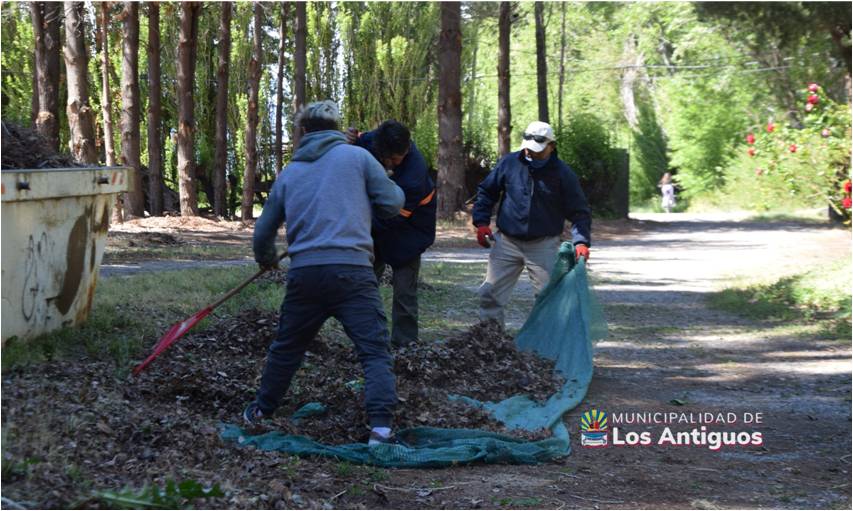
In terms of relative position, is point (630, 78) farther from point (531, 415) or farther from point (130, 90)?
point (531, 415)

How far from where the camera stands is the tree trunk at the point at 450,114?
26.8 m

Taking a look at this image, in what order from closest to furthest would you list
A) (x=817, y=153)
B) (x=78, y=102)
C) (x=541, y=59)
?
1. (x=817, y=153)
2. (x=78, y=102)
3. (x=541, y=59)

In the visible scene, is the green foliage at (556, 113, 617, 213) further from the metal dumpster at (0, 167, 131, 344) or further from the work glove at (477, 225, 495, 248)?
the metal dumpster at (0, 167, 131, 344)

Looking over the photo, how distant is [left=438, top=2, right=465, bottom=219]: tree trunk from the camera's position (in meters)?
26.8

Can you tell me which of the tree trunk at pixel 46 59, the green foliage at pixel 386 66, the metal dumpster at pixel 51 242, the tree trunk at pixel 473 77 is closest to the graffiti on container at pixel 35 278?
the metal dumpster at pixel 51 242

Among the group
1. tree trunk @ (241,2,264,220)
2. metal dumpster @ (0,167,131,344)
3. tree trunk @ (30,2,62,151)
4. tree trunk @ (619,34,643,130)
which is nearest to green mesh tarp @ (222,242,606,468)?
metal dumpster @ (0,167,131,344)

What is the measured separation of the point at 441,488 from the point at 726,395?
3407 millimetres

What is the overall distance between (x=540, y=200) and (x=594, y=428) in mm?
2345

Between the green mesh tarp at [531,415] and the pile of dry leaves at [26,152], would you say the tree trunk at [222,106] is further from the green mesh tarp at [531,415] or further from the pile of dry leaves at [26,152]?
the green mesh tarp at [531,415]

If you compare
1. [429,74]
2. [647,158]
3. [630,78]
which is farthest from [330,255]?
[630,78]

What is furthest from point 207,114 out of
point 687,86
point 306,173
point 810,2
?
point 306,173

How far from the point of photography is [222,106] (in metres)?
29.8

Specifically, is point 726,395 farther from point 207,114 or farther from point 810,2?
point 207,114

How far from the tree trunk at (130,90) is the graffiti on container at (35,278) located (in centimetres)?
1847
